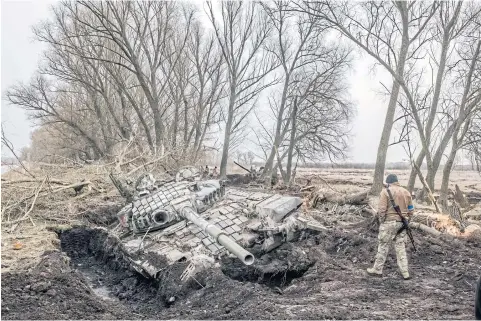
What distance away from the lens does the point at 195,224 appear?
8.99 m

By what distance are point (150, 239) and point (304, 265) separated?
3.24m

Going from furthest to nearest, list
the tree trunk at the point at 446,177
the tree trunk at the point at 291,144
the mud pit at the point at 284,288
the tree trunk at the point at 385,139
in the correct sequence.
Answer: the tree trunk at the point at 291,144
the tree trunk at the point at 385,139
the tree trunk at the point at 446,177
the mud pit at the point at 284,288

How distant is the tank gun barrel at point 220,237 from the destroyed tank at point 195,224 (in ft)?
0.09

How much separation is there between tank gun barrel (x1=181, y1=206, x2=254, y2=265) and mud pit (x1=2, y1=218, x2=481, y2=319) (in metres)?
0.58

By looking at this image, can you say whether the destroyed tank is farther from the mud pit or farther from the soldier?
the soldier

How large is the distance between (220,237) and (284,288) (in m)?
1.66

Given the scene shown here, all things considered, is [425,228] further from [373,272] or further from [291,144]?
[291,144]

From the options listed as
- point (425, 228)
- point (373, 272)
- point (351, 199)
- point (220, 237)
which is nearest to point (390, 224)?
point (373, 272)

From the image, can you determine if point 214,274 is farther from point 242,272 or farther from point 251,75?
point 251,75

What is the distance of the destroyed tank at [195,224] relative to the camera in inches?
331

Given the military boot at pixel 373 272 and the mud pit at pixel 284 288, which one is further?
the military boot at pixel 373 272

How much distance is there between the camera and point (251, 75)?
89.1ft

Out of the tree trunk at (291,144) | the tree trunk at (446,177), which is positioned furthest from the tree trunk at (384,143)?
the tree trunk at (291,144)

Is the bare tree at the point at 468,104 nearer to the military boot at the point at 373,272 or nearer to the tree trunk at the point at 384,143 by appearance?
the tree trunk at the point at 384,143
